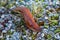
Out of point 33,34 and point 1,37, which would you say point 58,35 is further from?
point 1,37

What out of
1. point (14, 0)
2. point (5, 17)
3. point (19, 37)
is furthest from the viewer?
point (14, 0)

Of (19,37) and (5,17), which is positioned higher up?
(5,17)

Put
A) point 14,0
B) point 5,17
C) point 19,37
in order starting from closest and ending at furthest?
point 19,37 < point 5,17 < point 14,0

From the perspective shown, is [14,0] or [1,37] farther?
[14,0]

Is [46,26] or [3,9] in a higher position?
[3,9]

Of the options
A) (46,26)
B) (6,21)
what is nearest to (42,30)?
(46,26)

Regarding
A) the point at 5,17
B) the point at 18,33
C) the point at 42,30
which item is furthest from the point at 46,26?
the point at 5,17

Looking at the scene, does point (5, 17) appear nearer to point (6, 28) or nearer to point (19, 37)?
point (6, 28)

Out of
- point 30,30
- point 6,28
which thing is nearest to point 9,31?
point 6,28

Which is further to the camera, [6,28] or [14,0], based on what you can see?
[14,0]
